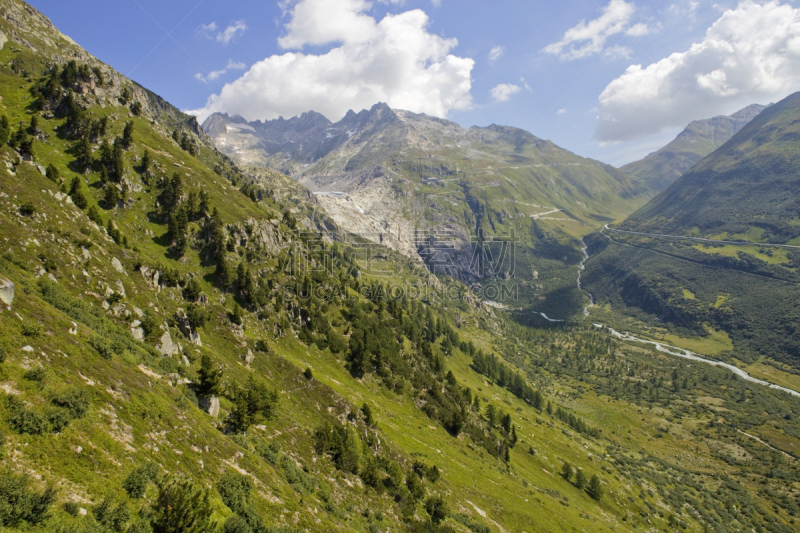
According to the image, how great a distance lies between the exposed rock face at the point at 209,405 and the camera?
34.7m

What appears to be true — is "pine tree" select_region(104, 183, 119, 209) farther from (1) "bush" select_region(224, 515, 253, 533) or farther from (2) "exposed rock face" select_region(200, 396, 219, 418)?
(1) "bush" select_region(224, 515, 253, 533)

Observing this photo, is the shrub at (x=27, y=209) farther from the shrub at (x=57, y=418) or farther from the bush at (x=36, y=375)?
the shrub at (x=57, y=418)

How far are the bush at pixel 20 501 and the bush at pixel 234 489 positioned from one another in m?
11.4

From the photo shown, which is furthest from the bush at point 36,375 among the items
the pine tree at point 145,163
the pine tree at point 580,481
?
the pine tree at point 580,481

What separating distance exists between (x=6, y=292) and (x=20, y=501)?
732 inches

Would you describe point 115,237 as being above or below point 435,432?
above

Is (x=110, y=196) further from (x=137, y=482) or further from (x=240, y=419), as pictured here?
(x=137, y=482)

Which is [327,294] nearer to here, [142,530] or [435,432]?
[435,432]

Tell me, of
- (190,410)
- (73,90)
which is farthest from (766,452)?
(73,90)

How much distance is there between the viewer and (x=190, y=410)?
29.2m

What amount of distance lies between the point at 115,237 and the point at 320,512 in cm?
5837

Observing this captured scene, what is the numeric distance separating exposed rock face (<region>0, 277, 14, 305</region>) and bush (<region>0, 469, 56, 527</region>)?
15.7 meters

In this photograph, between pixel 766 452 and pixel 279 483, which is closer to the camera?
pixel 279 483

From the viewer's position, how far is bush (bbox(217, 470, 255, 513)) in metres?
23.1
